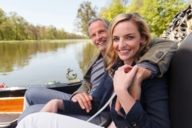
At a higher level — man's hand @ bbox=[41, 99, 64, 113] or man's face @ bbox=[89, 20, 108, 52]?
man's face @ bbox=[89, 20, 108, 52]

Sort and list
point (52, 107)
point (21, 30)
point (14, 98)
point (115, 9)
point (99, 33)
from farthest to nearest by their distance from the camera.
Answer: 1. point (21, 30)
2. point (115, 9)
3. point (14, 98)
4. point (99, 33)
5. point (52, 107)

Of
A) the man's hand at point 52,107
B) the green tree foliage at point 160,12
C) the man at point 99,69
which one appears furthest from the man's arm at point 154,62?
the green tree foliage at point 160,12

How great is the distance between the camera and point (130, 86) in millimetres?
1401

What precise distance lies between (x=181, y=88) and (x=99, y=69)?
3.16 ft

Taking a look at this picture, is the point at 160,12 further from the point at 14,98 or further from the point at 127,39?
the point at 127,39

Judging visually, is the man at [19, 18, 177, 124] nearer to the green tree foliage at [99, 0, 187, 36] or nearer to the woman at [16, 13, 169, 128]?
the woman at [16, 13, 169, 128]

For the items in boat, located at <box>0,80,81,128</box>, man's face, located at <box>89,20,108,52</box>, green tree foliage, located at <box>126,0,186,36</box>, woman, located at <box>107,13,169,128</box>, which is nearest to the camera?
woman, located at <box>107,13,169,128</box>

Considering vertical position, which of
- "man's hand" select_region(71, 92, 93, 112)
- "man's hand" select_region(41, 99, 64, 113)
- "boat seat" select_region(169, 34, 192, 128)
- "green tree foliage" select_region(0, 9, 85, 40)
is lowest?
"green tree foliage" select_region(0, 9, 85, 40)

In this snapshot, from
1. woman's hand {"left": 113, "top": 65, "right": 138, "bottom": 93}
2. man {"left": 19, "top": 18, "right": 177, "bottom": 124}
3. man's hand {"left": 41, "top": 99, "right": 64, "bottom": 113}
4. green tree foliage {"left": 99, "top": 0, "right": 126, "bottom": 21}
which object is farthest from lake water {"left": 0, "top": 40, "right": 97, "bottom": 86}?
green tree foliage {"left": 99, "top": 0, "right": 126, "bottom": 21}

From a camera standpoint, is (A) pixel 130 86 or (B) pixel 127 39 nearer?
(A) pixel 130 86

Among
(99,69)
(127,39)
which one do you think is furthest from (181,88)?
(99,69)

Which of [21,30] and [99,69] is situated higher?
[99,69]

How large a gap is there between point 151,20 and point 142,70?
56.9 feet

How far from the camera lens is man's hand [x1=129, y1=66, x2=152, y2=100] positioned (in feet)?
4.54
